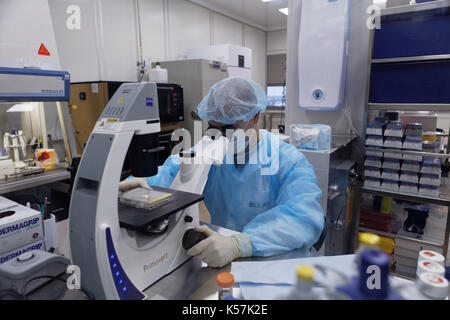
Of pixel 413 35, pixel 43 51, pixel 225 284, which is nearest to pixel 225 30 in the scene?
pixel 43 51

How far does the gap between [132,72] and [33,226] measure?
2809mm

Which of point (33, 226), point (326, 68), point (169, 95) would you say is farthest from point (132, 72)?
point (33, 226)

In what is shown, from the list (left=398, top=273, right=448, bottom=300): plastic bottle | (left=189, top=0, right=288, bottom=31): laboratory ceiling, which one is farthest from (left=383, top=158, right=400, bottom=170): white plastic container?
(left=189, top=0, right=288, bottom=31): laboratory ceiling

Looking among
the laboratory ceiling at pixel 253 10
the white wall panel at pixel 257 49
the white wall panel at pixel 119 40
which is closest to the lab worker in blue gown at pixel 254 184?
the white wall panel at pixel 119 40

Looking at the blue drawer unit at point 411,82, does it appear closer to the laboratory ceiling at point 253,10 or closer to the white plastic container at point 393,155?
the white plastic container at point 393,155

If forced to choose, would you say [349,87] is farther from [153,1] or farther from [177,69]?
[153,1]

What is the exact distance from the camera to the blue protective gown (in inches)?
37.3

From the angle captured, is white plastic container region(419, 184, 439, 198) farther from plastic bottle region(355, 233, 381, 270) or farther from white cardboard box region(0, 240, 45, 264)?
white cardboard box region(0, 240, 45, 264)

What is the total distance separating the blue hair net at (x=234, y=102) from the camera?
1210 mm

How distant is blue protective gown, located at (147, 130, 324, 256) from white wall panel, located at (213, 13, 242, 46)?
12.1 ft

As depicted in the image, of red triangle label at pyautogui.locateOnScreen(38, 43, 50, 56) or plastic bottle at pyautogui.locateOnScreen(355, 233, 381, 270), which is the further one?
red triangle label at pyautogui.locateOnScreen(38, 43, 50, 56)

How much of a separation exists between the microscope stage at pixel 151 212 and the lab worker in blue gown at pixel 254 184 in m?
0.11

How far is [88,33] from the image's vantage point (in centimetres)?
288

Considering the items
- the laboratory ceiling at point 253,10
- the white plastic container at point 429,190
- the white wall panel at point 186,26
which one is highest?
the laboratory ceiling at point 253,10
